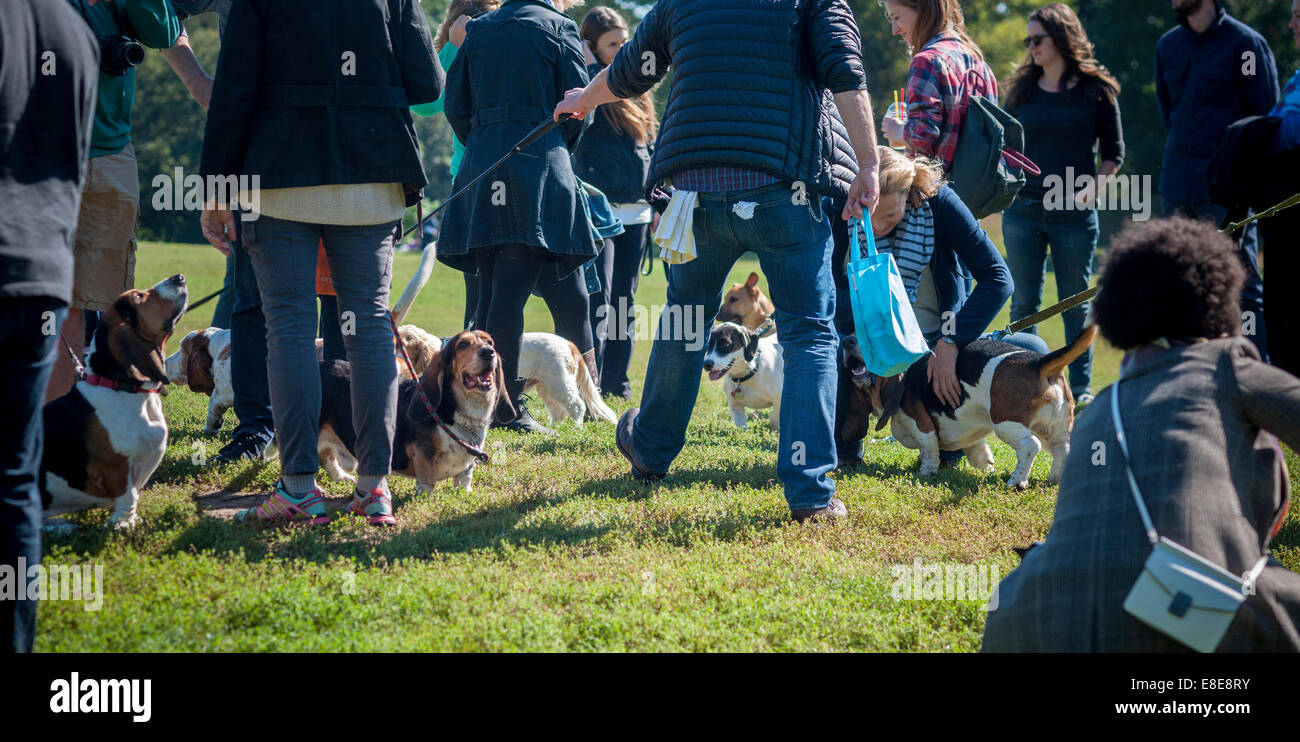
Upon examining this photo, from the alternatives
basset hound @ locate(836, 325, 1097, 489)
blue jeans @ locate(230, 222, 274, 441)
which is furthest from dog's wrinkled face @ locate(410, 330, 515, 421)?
basset hound @ locate(836, 325, 1097, 489)

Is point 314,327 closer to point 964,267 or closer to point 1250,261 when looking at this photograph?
point 964,267

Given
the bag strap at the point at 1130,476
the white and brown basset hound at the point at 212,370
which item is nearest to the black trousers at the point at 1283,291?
the bag strap at the point at 1130,476

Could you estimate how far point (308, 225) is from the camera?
169 inches

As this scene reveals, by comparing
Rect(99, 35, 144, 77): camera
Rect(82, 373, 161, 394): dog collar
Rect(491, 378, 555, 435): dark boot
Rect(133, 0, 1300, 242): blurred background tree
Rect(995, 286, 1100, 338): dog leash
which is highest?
Rect(133, 0, 1300, 242): blurred background tree

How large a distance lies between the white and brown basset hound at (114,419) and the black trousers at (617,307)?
4.48 metres

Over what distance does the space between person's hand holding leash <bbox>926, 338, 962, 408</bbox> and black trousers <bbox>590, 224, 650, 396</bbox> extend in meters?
3.29

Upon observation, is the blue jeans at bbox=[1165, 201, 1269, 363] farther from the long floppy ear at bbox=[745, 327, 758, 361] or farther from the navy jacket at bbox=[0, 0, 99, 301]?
the navy jacket at bbox=[0, 0, 99, 301]

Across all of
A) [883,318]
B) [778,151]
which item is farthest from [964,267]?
[778,151]

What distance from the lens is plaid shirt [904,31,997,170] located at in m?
5.71

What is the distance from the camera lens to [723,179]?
4633mm

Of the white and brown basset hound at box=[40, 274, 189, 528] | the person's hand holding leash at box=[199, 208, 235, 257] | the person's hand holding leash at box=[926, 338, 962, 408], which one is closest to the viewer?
the white and brown basset hound at box=[40, 274, 189, 528]

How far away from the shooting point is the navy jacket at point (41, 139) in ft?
8.75

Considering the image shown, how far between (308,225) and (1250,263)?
549 cm

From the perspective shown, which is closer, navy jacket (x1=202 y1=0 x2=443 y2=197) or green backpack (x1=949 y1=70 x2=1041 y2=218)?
navy jacket (x1=202 y1=0 x2=443 y2=197)
